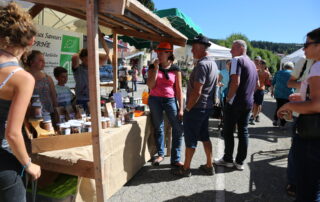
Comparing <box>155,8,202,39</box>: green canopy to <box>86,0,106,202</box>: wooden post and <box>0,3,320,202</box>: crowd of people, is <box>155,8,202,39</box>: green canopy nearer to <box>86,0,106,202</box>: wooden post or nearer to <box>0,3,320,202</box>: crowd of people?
<box>0,3,320,202</box>: crowd of people

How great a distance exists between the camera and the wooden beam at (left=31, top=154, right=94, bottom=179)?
2191mm

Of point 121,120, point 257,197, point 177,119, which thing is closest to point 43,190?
point 121,120

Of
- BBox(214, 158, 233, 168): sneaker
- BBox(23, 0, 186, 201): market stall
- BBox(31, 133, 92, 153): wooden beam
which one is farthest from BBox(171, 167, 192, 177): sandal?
BBox(31, 133, 92, 153): wooden beam

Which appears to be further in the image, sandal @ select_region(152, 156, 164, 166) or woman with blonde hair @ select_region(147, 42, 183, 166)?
sandal @ select_region(152, 156, 164, 166)

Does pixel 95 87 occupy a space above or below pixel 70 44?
below

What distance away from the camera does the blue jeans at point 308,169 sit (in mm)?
1743

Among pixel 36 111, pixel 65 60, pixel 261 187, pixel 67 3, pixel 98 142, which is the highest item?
pixel 67 3

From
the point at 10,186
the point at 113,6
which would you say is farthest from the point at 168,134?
the point at 10,186

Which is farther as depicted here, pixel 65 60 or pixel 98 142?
pixel 65 60

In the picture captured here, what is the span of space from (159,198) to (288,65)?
17.2 feet

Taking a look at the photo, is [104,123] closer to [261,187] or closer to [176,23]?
[261,187]

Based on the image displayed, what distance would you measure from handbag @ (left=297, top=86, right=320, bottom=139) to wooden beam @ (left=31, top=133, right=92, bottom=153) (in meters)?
1.79

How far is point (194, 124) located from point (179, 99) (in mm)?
512

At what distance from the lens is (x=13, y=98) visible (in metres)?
1.32
